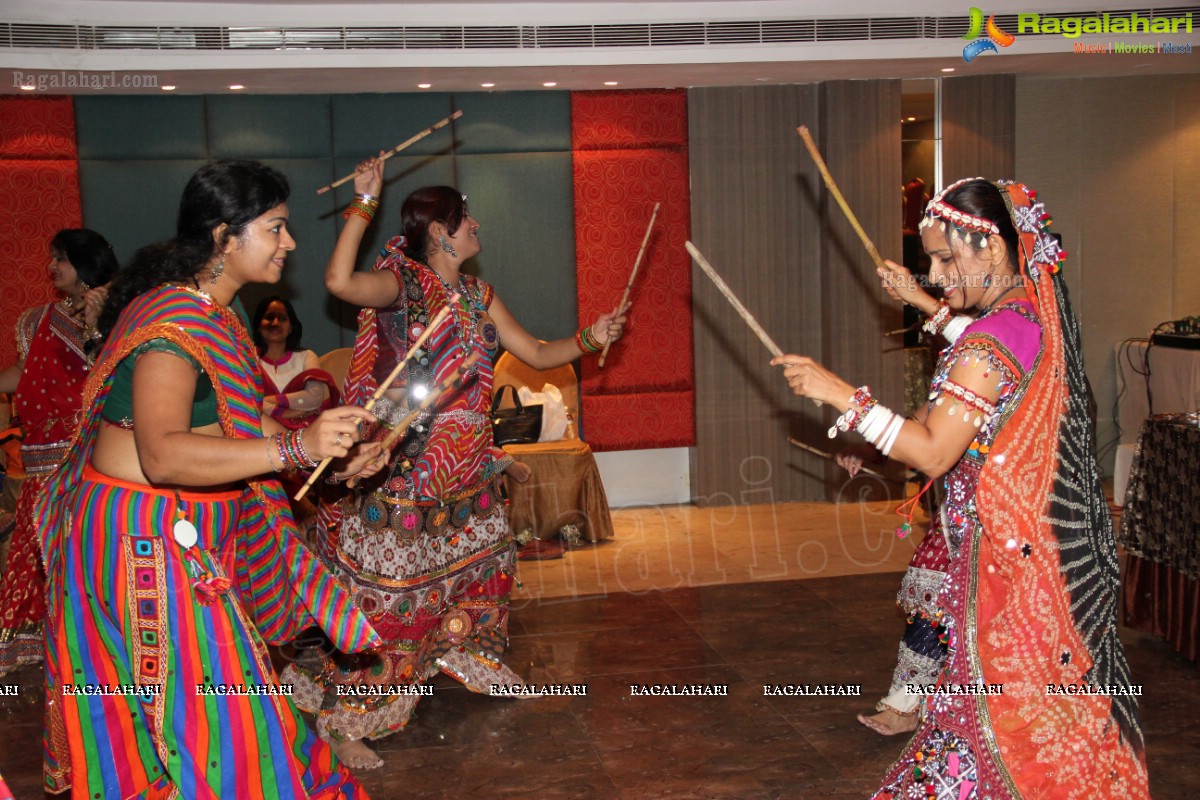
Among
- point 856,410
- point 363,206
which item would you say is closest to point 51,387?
point 363,206

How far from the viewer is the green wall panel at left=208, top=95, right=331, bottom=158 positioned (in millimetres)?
5957

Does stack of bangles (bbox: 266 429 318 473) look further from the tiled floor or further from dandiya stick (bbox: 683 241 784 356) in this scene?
the tiled floor

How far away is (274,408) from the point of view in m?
4.63

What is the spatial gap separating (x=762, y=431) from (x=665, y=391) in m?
0.59

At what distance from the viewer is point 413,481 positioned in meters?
3.42

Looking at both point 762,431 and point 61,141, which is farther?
point 762,431

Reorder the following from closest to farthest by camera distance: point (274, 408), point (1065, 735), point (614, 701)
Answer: point (1065, 735)
point (614, 701)
point (274, 408)

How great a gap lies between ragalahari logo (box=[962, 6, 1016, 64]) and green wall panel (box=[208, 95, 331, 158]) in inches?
128

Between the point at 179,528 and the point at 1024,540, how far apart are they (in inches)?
63.1

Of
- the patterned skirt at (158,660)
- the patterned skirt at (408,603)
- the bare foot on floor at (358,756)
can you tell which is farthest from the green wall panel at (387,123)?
the patterned skirt at (158,660)

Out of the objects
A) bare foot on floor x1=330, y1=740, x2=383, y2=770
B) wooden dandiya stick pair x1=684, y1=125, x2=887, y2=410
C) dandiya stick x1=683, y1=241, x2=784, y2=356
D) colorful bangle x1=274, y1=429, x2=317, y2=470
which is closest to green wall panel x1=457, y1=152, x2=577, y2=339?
wooden dandiya stick pair x1=684, y1=125, x2=887, y2=410

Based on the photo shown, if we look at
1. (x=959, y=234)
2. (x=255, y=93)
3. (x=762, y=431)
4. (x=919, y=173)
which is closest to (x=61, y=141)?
(x=255, y=93)

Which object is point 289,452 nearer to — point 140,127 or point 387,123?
point 387,123

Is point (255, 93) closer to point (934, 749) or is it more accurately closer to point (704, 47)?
point (704, 47)
